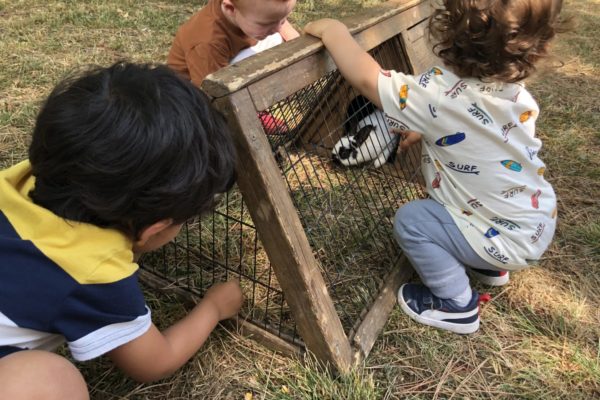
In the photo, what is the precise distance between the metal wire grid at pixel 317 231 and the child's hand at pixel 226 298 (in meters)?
0.08

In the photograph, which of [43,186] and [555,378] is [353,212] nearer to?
[555,378]

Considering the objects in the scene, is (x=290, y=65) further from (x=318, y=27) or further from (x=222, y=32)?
(x=222, y=32)

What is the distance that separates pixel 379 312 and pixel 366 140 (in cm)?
92

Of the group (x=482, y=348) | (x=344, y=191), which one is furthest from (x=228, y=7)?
(x=482, y=348)

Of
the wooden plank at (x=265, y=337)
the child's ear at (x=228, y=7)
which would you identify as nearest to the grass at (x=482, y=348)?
the wooden plank at (x=265, y=337)

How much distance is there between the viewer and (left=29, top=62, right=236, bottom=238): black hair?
1.00 m

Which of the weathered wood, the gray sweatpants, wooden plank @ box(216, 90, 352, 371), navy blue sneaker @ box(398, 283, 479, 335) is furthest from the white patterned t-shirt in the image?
the weathered wood

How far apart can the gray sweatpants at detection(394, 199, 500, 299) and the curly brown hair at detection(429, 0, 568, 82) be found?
18.1 inches

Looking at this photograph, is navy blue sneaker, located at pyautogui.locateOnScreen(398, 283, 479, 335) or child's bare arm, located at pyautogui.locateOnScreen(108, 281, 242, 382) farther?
navy blue sneaker, located at pyautogui.locateOnScreen(398, 283, 479, 335)

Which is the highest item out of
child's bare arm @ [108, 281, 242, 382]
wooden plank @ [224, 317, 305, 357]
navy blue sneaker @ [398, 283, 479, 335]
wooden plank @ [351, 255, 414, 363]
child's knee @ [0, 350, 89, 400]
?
child's knee @ [0, 350, 89, 400]

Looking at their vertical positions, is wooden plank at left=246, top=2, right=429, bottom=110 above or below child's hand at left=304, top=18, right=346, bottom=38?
below

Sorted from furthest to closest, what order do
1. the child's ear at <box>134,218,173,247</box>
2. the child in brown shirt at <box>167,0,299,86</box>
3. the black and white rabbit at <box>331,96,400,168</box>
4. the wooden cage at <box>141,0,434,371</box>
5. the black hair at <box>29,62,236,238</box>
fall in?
the black and white rabbit at <box>331,96,400,168</box> < the child in brown shirt at <box>167,0,299,86</box> < the wooden cage at <box>141,0,434,371</box> < the child's ear at <box>134,218,173,247</box> < the black hair at <box>29,62,236,238</box>

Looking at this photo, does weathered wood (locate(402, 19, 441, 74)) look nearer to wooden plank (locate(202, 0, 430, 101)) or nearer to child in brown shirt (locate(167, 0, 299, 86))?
wooden plank (locate(202, 0, 430, 101))

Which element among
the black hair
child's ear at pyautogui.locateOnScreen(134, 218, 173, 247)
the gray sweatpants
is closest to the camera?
the black hair
